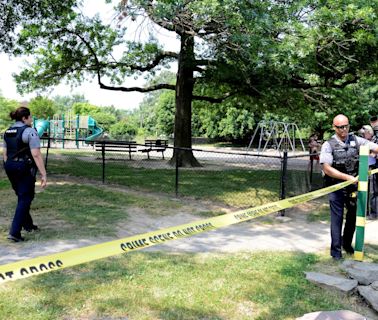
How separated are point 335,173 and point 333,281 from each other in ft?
4.28

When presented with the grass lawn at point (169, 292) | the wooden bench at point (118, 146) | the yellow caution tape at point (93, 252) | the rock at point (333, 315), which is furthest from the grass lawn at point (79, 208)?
the wooden bench at point (118, 146)

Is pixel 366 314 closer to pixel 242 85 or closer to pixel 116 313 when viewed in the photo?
pixel 116 313

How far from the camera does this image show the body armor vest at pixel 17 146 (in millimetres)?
5551

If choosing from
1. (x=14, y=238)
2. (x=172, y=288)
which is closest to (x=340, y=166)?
(x=172, y=288)

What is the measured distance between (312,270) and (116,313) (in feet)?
7.82

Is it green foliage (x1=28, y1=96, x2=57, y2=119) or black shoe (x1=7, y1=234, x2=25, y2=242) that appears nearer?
black shoe (x1=7, y1=234, x2=25, y2=242)

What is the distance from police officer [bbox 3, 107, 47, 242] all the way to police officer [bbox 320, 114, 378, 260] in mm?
3599

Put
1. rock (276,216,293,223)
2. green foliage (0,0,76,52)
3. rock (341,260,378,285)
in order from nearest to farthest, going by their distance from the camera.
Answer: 1. rock (341,260,378,285)
2. rock (276,216,293,223)
3. green foliage (0,0,76,52)

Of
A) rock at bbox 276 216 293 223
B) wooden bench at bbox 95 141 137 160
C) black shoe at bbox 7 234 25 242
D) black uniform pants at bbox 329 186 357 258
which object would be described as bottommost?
rock at bbox 276 216 293 223

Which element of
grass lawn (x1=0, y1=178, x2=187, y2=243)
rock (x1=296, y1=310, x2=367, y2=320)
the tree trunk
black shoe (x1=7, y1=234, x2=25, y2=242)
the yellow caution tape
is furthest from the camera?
the tree trunk

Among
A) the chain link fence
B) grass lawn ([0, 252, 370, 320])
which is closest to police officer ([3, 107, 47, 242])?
grass lawn ([0, 252, 370, 320])

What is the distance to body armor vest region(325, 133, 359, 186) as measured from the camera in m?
5.09

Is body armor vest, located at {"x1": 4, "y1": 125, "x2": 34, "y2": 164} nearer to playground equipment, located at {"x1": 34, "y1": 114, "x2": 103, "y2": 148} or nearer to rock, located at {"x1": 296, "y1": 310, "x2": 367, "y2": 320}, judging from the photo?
rock, located at {"x1": 296, "y1": 310, "x2": 367, "y2": 320}

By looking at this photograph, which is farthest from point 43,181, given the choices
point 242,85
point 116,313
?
point 242,85
